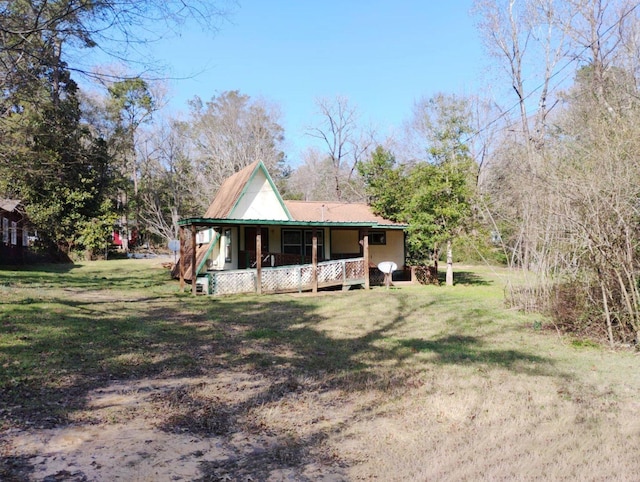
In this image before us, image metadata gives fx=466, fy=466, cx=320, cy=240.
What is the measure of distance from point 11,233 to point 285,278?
17390mm

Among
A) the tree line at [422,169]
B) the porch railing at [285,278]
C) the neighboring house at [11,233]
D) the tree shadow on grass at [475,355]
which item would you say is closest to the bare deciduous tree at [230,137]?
the tree line at [422,169]

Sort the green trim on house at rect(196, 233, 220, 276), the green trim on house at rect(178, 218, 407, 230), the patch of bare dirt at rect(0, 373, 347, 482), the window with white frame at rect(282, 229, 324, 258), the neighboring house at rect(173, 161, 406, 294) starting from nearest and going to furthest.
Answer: the patch of bare dirt at rect(0, 373, 347, 482) → the green trim on house at rect(178, 218, 407, 230) → the neighboring house at rect(173, 161, 406, 294) → the green trim on house at rect(196, 233, 220, 276) → the window with white frame at rect(282, 229, 324, 258)

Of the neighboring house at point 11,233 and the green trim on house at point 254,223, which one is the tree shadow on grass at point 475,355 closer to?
the green trim on house at point 254,223

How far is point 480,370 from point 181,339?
16.2 ft

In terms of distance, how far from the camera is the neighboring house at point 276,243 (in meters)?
15.4

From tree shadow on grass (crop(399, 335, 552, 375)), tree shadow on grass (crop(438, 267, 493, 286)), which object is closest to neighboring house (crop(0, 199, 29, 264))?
tree shadow on grass (crop(438, 267, 493, 286))

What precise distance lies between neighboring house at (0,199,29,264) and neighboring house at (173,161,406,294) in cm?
1013

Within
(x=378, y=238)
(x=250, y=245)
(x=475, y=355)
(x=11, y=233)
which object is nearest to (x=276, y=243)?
(x=250, y=245)

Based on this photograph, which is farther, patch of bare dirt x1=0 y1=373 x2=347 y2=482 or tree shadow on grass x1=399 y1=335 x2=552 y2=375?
tree shadow on grass x1=399 y1=335 x2=552 y2=375

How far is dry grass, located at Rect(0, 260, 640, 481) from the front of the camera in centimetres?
347

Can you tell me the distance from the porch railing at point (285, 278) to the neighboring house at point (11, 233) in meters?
13.5

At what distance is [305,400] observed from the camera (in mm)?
5051

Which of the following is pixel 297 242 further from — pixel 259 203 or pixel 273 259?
pixel 259 203

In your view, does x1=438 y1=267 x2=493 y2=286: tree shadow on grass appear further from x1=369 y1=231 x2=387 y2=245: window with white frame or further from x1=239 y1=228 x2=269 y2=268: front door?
x1=239 y1=228 x2=269 y2=268: front door
